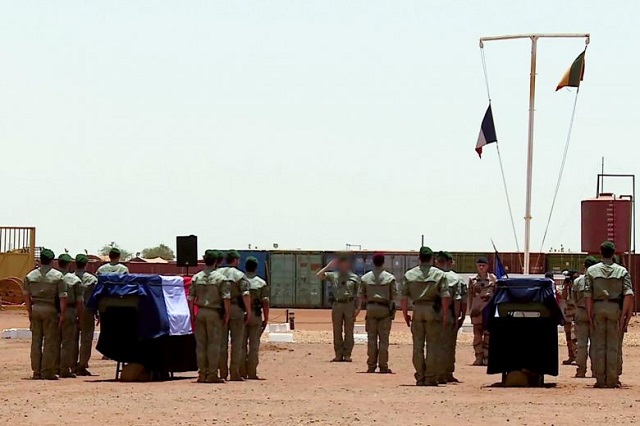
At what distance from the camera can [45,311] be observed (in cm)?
1903

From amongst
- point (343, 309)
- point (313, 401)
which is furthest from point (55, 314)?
point (343, 309)

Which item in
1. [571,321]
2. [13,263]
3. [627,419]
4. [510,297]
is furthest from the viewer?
[13,263]

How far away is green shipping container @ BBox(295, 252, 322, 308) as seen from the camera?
4997 cm

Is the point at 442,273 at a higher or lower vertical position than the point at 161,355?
higher

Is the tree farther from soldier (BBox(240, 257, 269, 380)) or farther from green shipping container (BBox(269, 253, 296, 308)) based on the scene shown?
soldier (BBox(240, 257, 269, 380))

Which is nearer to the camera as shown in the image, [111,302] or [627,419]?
[627,419]

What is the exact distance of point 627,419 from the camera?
45.4 feet

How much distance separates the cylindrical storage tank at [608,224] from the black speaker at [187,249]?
2284 centimetres

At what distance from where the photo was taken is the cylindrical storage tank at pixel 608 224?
43.3 meters

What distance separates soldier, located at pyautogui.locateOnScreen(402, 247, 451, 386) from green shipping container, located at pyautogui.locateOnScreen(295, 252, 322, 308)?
3164cm

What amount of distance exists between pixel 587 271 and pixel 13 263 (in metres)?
32.8

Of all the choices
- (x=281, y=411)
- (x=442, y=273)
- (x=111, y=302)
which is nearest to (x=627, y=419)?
(x=281, y=411)

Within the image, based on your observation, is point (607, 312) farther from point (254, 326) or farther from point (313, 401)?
point (254, 326)

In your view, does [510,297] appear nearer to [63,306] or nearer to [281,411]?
[281,411]
